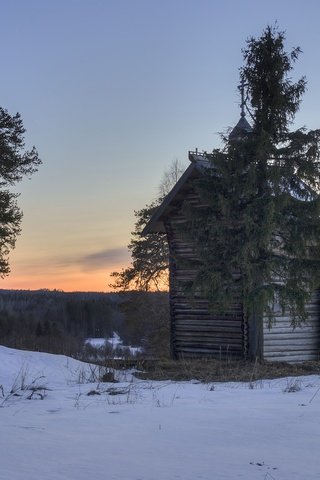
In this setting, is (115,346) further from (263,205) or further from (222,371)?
(222,371)

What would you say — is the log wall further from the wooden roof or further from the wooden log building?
the wooden roof

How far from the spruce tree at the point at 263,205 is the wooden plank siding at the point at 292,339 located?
2.20 metres

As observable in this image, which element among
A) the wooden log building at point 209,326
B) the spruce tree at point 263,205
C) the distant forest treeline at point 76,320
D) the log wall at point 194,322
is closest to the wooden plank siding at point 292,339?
the wooden log building at point 209,326

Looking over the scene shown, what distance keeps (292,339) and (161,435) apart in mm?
15368

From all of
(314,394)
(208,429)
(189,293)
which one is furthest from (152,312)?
(208,429)

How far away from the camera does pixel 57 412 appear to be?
743cm

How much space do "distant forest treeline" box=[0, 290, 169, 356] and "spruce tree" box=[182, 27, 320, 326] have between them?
349 inches

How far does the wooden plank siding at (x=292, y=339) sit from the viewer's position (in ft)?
64.3

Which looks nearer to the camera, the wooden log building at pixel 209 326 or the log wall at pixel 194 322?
the wooden log building at pixel 209 326

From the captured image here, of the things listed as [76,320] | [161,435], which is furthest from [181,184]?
[76,320]

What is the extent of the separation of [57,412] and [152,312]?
26590mm

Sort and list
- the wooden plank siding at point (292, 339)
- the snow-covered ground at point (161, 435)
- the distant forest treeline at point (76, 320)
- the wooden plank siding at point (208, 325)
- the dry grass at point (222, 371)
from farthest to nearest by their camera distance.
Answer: the distant forest treeline at point (76, 320), the wooden plank siding at point (292, 339), the wooden plank siding at point (208, 325), the dry grass at point (222, 371), the snow-covered ground at point (161, 435)

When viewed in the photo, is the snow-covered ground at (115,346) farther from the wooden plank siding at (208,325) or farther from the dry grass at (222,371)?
the dry grass at (222,371)

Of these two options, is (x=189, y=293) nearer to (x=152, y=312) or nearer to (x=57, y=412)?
(x=57, y=412)
